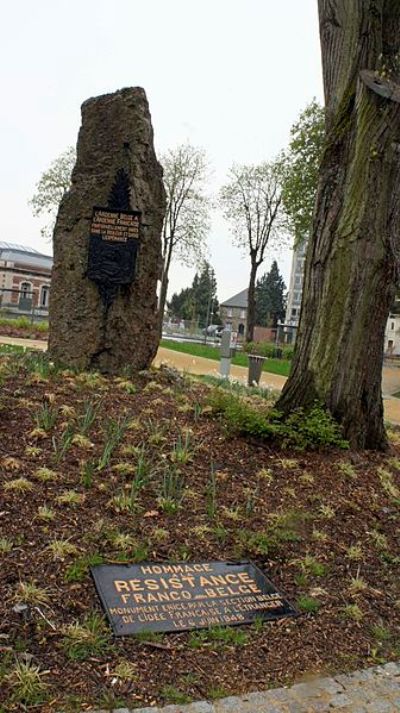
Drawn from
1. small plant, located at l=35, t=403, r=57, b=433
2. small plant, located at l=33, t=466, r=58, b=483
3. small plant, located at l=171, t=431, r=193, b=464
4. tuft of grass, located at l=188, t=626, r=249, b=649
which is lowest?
tuft of grass, located at l=188, t=626, r=249, b=649

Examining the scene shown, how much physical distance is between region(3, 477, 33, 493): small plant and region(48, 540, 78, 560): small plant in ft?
2.08

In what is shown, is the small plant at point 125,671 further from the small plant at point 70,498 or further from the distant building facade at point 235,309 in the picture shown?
the distant building facade at point 235,309

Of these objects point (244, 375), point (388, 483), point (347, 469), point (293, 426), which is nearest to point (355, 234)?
point (293, 426)

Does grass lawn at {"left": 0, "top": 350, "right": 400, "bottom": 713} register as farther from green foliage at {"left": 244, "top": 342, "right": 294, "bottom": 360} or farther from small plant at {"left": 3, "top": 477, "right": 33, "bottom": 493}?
green foliage at {"left": 244, "top": 342, "right": 294, "bottom": 360}

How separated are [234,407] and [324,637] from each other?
2823mm

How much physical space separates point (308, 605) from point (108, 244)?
572cm

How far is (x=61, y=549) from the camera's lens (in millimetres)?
3459

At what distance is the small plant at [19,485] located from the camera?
13.2 ft

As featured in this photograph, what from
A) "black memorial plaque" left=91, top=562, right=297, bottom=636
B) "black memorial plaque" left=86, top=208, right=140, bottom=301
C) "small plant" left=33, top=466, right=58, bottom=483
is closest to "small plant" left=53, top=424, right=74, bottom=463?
"small plant" left=33, top=466, right=58, bottom=483

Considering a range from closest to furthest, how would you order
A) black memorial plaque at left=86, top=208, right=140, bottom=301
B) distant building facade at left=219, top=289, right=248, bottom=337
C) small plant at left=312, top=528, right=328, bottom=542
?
1. small plant at left=312, top=528, right=328, bottom=542
2. black memorial plaque at left=86, top=208, right=140, bottom=301
3. distant building facade at left=219, top=289, right=248, bottom=337

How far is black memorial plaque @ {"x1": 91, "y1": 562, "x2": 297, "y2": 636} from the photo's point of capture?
123 inches

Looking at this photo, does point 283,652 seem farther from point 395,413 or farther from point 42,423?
point 395,413

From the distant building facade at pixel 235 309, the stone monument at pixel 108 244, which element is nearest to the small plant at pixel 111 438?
the stone monument at pixel 108 244

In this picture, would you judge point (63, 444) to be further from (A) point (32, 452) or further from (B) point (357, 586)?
(B) point (357, 586)
